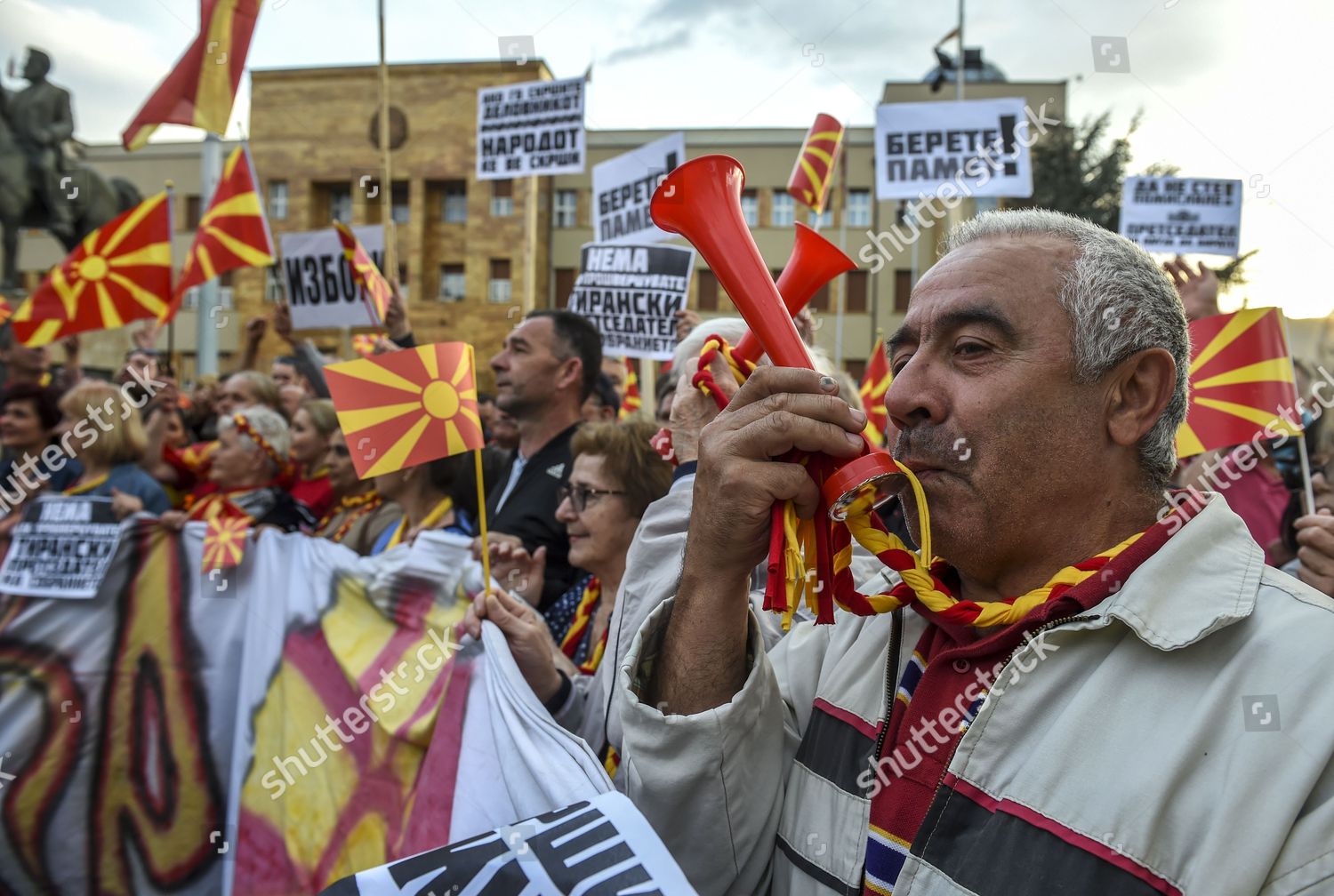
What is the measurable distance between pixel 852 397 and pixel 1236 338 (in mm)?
1130

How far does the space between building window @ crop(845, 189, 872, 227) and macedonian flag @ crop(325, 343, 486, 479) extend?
1196 inches

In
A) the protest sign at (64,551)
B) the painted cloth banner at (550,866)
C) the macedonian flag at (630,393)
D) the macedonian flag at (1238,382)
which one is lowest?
the protest sign at (64,551)

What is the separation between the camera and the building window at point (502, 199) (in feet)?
98.4

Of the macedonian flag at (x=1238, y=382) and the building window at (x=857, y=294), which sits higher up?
the building window at (x=857, y=294)

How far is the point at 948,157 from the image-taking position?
6.70 metres

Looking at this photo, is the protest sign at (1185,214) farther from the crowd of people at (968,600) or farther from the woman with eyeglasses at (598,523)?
the crowd of people at (968,600)

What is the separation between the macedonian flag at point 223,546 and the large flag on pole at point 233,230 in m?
3.02

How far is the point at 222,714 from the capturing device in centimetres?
355

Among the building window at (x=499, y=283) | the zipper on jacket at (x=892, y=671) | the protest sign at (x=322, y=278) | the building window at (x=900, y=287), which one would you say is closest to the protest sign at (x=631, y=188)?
the protest sign at (x=322, y=278)

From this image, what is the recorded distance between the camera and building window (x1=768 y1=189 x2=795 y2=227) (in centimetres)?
3219

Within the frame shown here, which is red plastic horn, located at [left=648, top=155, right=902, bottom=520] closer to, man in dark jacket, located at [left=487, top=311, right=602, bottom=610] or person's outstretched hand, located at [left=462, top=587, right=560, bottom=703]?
person's outstretched hand, located at [left=462, top=587, right=560, bottom=703]

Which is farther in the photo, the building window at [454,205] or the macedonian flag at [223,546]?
the building window at [454,205]

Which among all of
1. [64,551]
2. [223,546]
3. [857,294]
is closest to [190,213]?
[857,294]

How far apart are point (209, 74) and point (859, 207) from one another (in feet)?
91.5
